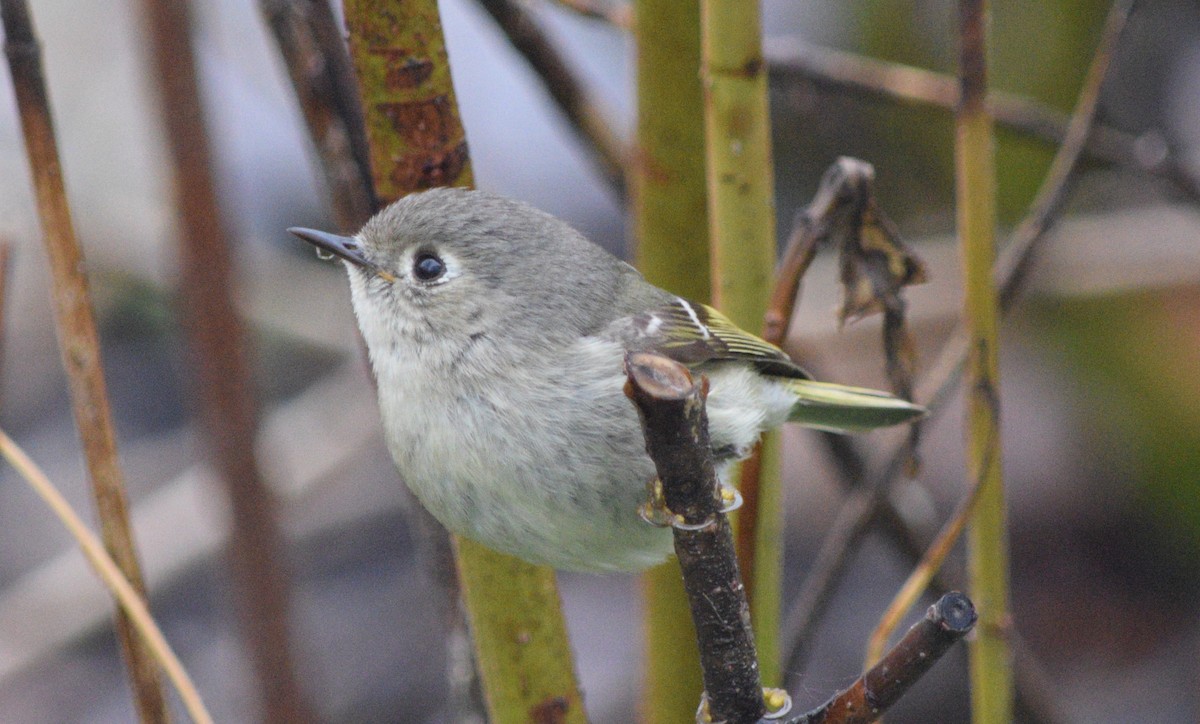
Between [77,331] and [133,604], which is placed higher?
[77,331]

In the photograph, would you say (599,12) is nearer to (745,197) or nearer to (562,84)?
(562,84)

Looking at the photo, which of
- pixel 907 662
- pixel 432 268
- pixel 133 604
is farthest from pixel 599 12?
pixel 907 662

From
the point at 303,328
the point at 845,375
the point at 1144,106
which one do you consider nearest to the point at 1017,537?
the point at 845,375

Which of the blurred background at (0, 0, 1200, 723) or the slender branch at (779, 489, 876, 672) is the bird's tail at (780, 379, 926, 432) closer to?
the slender branch at (779, 489, 876, 672)

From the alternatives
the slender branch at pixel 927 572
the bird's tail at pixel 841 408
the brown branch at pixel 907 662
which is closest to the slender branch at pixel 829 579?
the bird's tail at pixel 841 408

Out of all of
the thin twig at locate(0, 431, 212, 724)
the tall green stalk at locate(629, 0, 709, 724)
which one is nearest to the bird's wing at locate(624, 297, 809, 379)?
the tall green stalk at locate(629, 0, 709, 724)

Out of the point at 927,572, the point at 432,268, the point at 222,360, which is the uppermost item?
the point at 432,268
